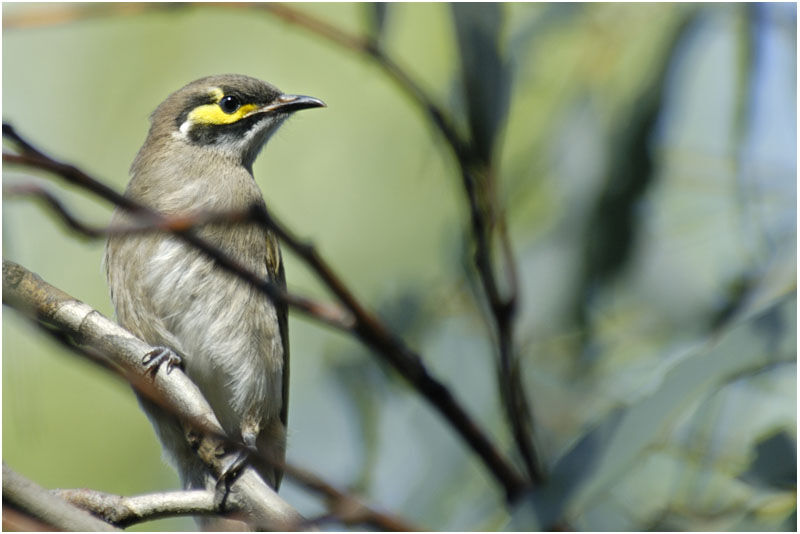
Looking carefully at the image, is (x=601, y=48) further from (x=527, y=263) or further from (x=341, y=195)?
(x=341, y=195)

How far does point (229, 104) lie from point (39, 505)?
2154 mm

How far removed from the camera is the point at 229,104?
130 inches

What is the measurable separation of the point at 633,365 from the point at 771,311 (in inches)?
54.0

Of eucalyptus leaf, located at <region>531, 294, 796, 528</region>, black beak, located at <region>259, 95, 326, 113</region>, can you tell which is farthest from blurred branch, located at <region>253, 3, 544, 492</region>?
black beak, located at <region>259, 95, 326, 113</region>

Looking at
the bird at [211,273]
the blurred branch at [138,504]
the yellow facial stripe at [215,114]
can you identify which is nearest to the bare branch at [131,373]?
the blurred branch at [138,504]

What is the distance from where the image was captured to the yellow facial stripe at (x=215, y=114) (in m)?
3.30

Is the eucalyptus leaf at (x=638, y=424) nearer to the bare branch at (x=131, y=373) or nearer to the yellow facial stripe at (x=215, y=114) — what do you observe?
the bare branch at (x=131, y=373)

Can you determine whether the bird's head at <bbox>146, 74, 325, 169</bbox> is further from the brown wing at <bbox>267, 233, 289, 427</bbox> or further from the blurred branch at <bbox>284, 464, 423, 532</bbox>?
the blurred branch at <bbox>284, 464, 423, 532</bbox>

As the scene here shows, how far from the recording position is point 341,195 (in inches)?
169

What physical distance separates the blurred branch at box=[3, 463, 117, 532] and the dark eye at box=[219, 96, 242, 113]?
→ 2110 millimetres

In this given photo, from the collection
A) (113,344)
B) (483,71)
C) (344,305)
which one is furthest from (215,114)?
(344,305)

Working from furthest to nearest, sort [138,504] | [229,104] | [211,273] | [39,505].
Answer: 1. [229,104]
2. [211,273]
3. [138,504]
4. [39,505]

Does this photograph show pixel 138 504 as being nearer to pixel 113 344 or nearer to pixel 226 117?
pixel 113 344

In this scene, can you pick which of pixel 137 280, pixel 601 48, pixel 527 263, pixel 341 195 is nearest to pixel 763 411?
pixel 527 263
